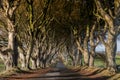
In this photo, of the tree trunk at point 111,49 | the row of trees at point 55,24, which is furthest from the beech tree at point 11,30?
the tree trunk at point 111,49

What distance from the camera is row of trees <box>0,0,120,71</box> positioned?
30.2 m

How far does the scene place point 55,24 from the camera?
211 ft

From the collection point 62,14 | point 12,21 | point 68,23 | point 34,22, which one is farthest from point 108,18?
point 68,23

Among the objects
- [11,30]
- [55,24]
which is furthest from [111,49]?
[55,24]

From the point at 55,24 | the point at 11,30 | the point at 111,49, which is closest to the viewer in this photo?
the point at 111,49

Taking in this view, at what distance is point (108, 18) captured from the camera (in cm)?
2953

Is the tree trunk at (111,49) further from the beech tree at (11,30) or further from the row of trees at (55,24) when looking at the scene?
the beech tree at (11,30)

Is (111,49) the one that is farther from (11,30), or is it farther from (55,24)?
(55,24)

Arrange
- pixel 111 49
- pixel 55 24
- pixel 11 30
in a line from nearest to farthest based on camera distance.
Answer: pixel 111 49, pixel 11 30, pixel 55 24

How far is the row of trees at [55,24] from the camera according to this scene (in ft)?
99.2

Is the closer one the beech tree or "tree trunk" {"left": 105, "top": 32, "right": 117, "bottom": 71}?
"tree trunk" {"left": 105, "top": 32, "right": 117, "bottom": 71}

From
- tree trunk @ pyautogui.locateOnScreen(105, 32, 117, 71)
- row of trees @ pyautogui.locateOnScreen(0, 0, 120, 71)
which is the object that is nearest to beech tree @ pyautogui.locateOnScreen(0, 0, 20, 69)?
row of trees @ pyautogui.locateOnScreen(0, 0, 120, 71)

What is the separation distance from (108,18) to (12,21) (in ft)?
29.9

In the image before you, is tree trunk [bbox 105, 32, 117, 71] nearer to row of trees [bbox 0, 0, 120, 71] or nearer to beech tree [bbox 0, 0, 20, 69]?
row of trees [bbox 0, 0, 120, 71]
